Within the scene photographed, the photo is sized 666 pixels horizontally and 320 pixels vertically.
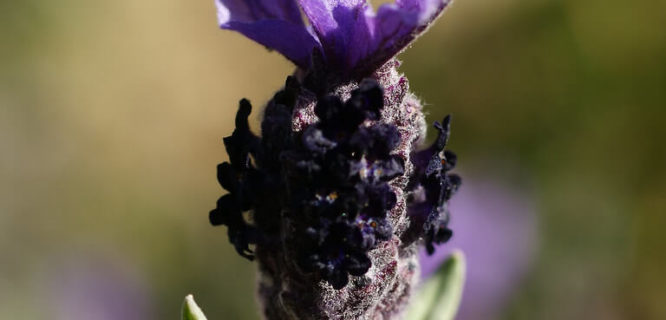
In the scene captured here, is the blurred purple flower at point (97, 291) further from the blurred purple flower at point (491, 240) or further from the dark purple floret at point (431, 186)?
the dark purple floret at point (431, 186)

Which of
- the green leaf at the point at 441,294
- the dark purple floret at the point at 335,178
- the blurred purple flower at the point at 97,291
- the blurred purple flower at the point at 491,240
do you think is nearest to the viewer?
the dark purple floret at the point at 335,178

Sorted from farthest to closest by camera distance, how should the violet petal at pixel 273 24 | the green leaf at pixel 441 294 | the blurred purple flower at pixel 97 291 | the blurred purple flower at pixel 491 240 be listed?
1. the blurred purple flower at pixel 97 291
2. the blurred purple flower at pixel 491 240
3. the green leaf at pixel 441 294
4. the violet petal at pixel 273 24

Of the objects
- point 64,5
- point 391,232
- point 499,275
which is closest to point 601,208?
point 499,275

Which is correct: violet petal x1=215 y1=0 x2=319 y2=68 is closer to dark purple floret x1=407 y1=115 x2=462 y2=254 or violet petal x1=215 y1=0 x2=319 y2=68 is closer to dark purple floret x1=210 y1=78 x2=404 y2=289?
dark purple floret x1=210 y1=78 x2=404 y2=289

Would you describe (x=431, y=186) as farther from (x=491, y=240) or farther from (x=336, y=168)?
(x=491, y=240)

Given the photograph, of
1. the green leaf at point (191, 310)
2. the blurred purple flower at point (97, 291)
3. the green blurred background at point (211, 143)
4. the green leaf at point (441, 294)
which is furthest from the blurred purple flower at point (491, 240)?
the green leaf at point (191, 310)

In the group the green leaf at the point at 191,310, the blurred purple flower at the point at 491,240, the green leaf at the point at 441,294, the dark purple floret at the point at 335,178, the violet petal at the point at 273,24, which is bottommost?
the blurred purple flower at the point at 491,240
